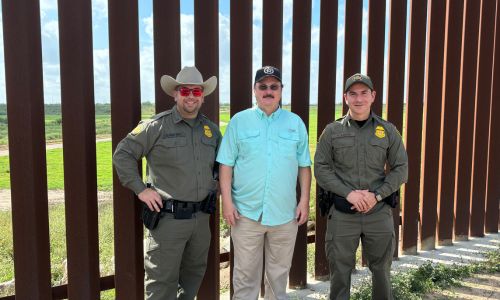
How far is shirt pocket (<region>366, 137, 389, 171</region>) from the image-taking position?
2.93 m

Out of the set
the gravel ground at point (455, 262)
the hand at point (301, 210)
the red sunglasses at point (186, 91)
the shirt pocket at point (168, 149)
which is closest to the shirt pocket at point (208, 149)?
the shirt pocket at point (168, 149)

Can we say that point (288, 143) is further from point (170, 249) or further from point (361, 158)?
point (170, 249)

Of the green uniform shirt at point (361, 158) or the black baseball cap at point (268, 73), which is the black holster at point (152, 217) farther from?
the green uniform shirt at point (361, 158)

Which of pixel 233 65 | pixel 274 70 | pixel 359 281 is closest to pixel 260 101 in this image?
pixel 274 70

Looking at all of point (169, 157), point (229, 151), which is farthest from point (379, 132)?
point (169, 157)

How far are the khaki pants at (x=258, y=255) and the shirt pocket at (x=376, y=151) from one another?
719mm

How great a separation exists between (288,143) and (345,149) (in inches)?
17.8

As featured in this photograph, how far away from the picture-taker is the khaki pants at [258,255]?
284 cm

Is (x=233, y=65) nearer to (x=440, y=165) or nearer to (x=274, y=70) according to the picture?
(x=274, y=70)

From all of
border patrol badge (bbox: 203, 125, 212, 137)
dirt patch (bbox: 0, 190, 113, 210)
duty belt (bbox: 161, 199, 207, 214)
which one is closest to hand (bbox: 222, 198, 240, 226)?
duty belt (bbox: 161, 199, 207, 214)

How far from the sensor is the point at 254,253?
9.37ft

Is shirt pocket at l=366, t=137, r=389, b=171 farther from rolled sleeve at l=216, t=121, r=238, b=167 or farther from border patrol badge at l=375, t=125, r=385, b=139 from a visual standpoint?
rolled sleeve at l=216, t=121, r=238, b=167

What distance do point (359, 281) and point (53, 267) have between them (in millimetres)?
3577

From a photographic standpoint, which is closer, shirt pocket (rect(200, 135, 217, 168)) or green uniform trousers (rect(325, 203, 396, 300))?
shirt pocket (rect(200, 135, 217, 168))
